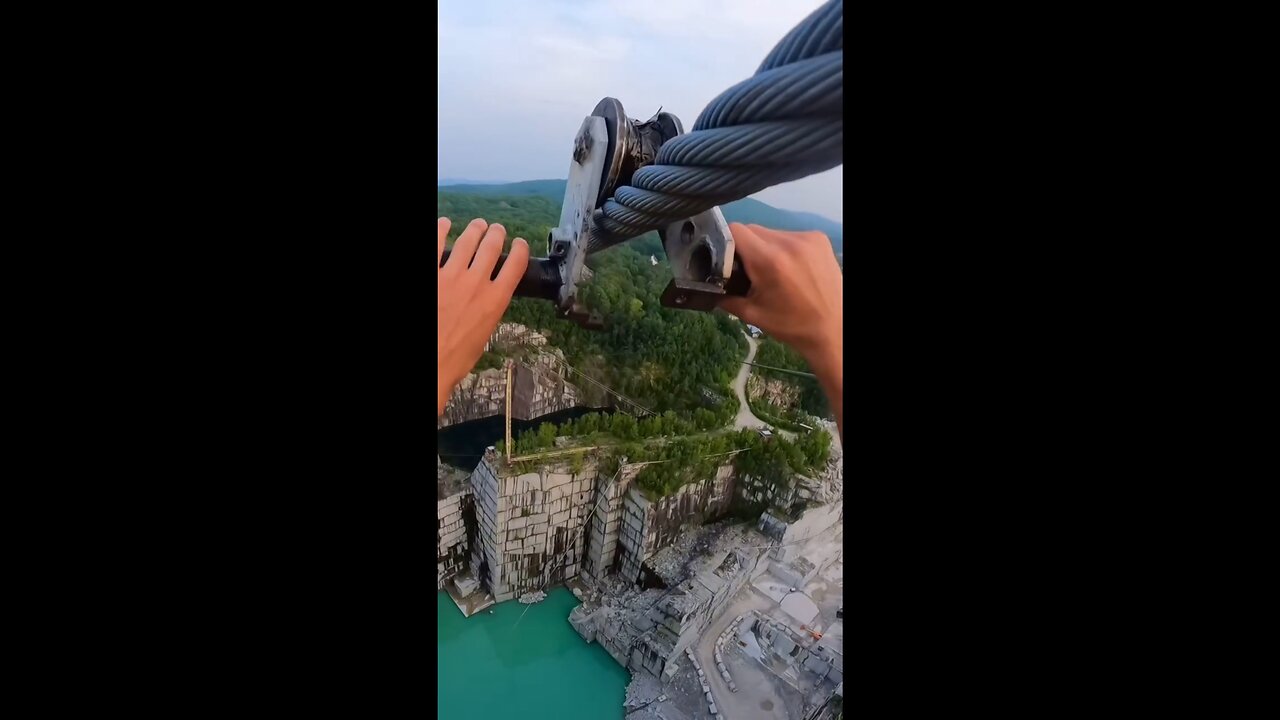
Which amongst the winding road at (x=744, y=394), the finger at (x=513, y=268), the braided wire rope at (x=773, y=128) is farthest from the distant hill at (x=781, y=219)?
Answer: the finger at (x=513, y=268)

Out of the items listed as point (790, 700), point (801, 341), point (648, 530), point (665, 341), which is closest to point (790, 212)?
point (801, 341)

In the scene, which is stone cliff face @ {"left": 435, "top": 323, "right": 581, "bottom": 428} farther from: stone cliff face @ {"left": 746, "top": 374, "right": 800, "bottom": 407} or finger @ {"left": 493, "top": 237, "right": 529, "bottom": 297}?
stone cliff face @ {"left": 746, "top": 374, "right": 800, "bottom": 407}

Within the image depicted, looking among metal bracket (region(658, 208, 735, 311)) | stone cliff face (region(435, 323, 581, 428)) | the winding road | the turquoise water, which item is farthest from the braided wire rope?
the turquoise water

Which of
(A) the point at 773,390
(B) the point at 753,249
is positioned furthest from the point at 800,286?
(A) the point at 773,390

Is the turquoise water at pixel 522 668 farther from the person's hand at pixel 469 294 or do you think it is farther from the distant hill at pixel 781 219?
the distant hill at pixel 781 219

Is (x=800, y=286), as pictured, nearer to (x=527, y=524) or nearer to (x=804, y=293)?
(x=804, y=293)

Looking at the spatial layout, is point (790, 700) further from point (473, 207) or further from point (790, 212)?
point (473, 207)
